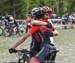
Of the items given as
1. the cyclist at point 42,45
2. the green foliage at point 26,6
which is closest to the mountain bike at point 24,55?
the cyclist at point 42,45

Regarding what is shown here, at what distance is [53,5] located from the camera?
8194 cm

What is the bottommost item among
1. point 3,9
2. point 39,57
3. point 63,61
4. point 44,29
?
point 3,9

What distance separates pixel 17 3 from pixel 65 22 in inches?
1547

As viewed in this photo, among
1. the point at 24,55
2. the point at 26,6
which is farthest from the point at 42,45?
the point at 26,6

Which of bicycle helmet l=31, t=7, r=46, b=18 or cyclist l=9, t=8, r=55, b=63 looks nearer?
cyclist l=9, t=8, r=55, b=63

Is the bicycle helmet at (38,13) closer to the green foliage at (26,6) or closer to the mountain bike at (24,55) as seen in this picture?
the mountain bike at (24,55)

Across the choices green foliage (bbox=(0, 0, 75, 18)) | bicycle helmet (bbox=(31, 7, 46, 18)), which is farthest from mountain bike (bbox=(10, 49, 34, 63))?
green foliage (bbox=(0, 0, 75, 18))

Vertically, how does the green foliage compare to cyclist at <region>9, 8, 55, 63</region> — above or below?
below

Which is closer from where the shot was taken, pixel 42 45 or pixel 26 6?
pixel 42 45

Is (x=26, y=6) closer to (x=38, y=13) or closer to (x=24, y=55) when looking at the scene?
(x=24, y=55)

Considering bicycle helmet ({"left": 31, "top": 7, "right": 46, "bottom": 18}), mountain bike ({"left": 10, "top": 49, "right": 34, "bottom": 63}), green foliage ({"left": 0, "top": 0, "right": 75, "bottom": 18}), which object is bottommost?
green foliage ({"left": 0, "top": 0, "right": 75, "bottom": 18})

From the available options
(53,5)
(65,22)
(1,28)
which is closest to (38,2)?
(53,5)

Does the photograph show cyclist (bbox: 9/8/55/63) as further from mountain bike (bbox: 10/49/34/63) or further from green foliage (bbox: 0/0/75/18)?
green foliage (bbox: 0/0/75/18)

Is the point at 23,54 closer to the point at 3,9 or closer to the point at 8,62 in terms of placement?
the point at 8,62
